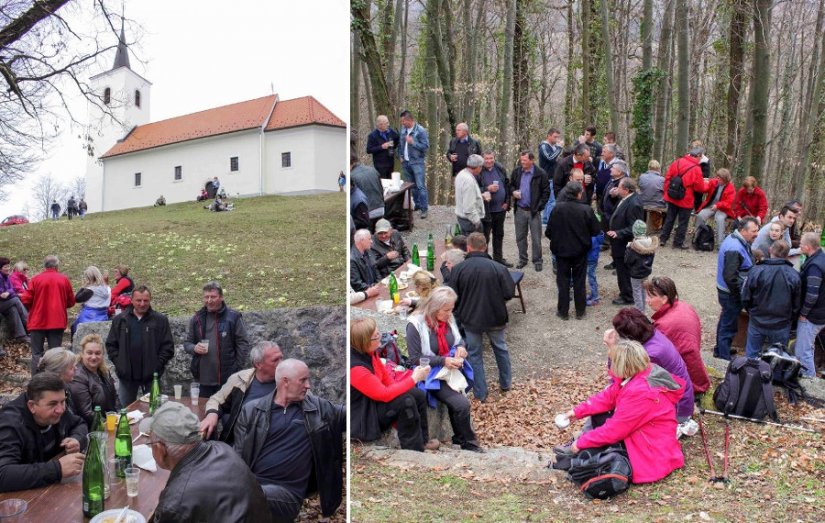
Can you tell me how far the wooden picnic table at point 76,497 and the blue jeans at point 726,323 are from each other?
5895 mm

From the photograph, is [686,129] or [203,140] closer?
[203,140]

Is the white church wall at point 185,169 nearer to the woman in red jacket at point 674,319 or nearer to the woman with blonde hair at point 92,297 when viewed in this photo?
the woman with blonde hair at point 92,297

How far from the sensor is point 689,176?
32.2 ft

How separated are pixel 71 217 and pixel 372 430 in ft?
8.62

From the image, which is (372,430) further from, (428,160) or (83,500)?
(428,160)

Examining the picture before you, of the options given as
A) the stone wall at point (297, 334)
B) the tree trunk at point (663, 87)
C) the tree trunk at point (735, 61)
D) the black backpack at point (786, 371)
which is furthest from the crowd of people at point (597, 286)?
the tree trunk at point (735, 61)

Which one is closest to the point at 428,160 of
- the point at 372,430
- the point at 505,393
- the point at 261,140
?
the point at 505,393

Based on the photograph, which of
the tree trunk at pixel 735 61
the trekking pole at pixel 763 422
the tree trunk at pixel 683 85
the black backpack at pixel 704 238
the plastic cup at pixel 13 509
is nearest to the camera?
the plastic cup at pixel 13 509

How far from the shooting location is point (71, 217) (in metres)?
2.58

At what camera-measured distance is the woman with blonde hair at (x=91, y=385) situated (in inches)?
91.9

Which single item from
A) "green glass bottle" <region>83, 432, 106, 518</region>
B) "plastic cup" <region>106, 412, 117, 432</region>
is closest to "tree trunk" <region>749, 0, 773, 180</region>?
"plastic cup" <region>106, 412, 117, 432</region>

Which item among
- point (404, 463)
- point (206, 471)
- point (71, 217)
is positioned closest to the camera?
point (206, 471)

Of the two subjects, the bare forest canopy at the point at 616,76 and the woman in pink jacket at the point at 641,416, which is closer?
the woman in pink jacket at the point at 641,416

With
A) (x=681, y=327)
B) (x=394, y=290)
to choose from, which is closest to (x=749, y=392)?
(x=681, y=327)
